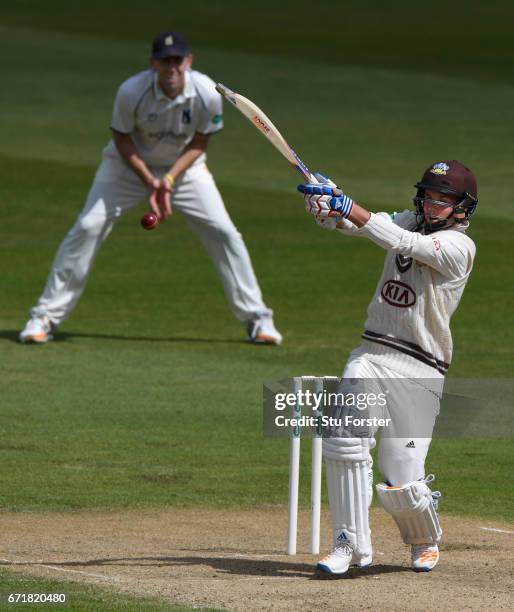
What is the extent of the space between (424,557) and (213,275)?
Result: 30.1 ft

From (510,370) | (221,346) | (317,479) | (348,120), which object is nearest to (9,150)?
(348,120)

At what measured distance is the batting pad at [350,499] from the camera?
6.95 metres

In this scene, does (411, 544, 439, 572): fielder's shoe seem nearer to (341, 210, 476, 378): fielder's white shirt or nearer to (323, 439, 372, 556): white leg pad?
(323, 439, 372, 556): white leg pad

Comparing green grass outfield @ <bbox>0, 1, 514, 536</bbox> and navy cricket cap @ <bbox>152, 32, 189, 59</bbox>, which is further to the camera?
navy cricket cap @ <bbox>152, 32, 189, 59</bbox>

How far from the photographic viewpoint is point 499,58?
36.7 metres

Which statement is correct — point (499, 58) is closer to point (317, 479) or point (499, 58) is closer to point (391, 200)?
point (391, 200)

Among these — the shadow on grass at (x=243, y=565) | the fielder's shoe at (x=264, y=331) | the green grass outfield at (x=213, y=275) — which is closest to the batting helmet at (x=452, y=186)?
the shadow on grass at (x=243, y=565)

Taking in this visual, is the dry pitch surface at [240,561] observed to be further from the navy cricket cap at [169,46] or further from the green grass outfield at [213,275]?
the navy cricket cap at [169,46]

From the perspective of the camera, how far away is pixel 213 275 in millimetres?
16172

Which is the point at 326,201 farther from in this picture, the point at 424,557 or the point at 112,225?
the point at 112,225

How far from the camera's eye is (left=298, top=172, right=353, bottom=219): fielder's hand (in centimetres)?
690

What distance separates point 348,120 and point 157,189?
15311mm

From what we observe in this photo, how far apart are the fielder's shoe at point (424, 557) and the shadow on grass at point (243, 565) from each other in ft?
0.26

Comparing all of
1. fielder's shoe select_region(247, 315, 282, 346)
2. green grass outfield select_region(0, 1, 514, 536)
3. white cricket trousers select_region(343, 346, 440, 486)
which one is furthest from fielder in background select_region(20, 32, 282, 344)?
white cricket trousers select_region(343, 346, 440, 486)
